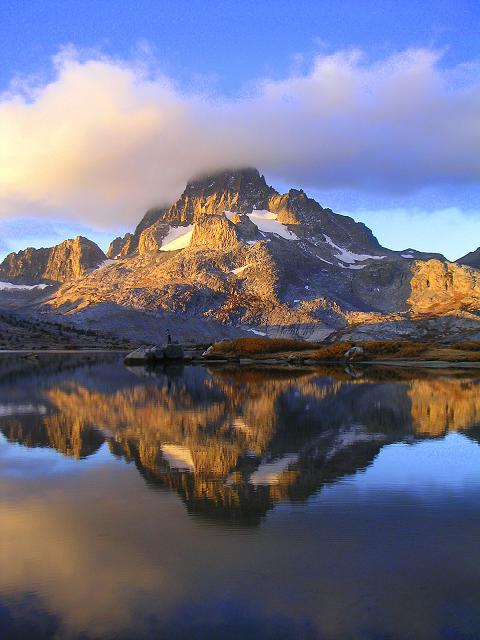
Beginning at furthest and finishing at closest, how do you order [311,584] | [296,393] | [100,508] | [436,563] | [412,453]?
[296,393]
[412,453]
[100,508]
[436,563]
[311,584]

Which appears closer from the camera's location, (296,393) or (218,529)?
(218,529)

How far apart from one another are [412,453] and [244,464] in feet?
19.4

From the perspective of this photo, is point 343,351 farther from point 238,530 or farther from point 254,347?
point 238,530

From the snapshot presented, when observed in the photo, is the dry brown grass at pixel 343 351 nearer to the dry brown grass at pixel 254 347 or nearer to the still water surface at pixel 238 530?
the dry brown grass at pixel 254 347

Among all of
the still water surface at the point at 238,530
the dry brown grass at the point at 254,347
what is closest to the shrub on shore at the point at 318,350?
the dry brown grass at the point at 254,347

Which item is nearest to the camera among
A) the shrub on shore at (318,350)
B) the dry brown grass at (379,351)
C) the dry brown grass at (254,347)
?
the dry brown grass at (379,351)

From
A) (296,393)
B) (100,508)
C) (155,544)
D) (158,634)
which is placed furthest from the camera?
(296,393)

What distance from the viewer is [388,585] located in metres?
9.72

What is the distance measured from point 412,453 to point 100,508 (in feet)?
35.6

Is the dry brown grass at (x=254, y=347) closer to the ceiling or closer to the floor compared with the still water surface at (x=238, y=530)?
closer to the ceiling

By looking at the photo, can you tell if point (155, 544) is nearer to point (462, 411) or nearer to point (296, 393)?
point (462, 411)

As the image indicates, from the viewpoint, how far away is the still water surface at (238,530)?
8.72 meters

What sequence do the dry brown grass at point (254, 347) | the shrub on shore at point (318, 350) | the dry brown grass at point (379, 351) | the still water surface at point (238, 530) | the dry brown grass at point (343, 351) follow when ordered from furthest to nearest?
the dry brown grass at point (254, 347)
the shrub on shore at point (318, 350)
the dry brown grass at point (379, 351)
the dry brown grass at point (343, 351)
the still water surface at point (238, 530)

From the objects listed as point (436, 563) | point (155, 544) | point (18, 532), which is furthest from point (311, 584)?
point (18, 532)
